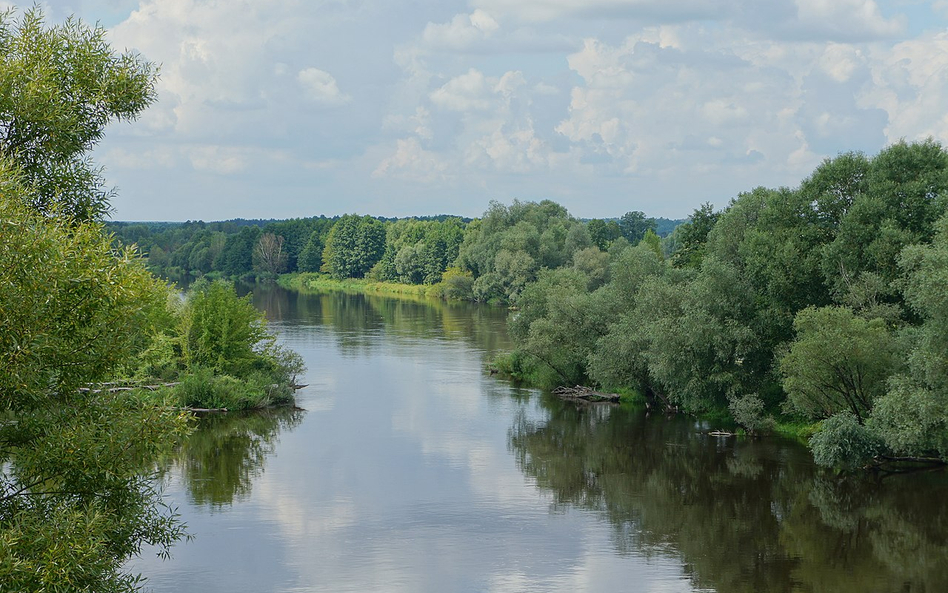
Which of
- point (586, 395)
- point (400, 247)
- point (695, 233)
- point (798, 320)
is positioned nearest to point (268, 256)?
point (400, 247)

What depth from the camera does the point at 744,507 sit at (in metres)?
28.6

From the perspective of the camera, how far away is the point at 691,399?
3881 centimetres

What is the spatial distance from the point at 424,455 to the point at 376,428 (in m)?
4.76

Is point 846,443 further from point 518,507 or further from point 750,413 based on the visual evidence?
point 518,507

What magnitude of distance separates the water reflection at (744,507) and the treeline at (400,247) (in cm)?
5037

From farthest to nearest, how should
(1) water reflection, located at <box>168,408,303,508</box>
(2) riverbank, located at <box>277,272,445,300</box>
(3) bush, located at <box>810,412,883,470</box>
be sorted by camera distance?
(2) riverbank, located at <box>277,272,445,300</box> → (3) bush, located at <box>810,412,883,470</box> → (1) water reflection, located at <box>168,408,303,508</box>

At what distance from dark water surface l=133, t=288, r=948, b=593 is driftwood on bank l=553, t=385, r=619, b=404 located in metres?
1.42

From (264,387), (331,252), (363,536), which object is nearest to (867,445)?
(363,536)

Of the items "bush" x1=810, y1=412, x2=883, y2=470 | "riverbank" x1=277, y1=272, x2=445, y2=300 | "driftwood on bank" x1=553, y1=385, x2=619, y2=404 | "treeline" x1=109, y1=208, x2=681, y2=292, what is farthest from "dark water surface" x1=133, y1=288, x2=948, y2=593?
"riverbank" x1=277, y1=272, x2=445, y2=300

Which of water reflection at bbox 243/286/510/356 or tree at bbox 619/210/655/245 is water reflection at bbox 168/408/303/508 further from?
tree at bbox 619/210/655/245

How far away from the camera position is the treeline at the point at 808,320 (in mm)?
29594

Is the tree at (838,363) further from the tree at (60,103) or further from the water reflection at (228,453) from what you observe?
the tree at (60,103)

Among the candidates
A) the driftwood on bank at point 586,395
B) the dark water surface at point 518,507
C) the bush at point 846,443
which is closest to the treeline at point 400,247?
the driftwood on bank at point 586,395

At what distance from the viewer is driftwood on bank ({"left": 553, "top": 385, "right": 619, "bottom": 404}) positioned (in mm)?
44875
